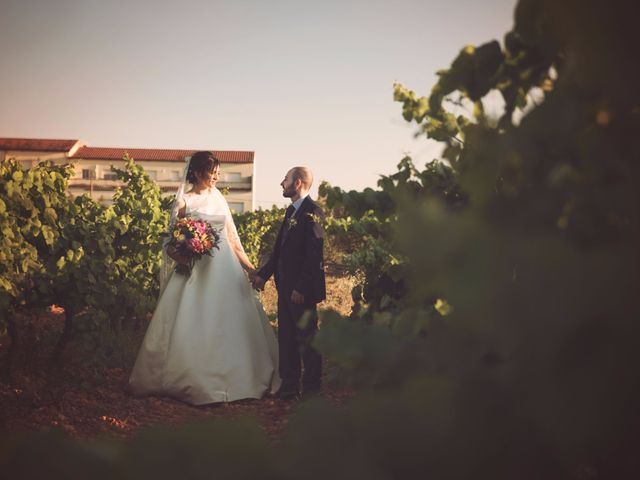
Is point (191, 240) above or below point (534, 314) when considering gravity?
above

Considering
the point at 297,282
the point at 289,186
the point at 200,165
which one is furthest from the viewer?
the point at 200,165

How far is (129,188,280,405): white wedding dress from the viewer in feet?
18.7

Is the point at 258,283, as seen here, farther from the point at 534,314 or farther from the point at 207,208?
the point at 534,314

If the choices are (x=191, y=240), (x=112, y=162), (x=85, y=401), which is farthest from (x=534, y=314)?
(x=112, y=162)

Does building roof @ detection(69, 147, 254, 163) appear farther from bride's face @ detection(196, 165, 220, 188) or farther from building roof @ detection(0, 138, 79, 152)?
bride's face @ detection(196, 165, 220, 188)

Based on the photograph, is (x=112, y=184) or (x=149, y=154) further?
(x=149, y=154)

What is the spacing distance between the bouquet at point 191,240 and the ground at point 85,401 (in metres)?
1.61

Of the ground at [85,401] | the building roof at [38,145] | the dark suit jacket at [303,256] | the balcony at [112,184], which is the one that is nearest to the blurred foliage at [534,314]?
the ground at [85,401]

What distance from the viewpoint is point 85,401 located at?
5312mm

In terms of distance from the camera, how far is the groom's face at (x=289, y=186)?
6238mm

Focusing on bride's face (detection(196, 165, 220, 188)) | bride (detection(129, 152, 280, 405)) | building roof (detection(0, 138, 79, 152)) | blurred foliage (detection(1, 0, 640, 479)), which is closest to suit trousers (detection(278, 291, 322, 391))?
bride (detection(129, 152, 280, 405))

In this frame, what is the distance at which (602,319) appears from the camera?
0.48 m

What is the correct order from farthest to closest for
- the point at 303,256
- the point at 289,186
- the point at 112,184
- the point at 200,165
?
the point at 112,184 < the point at 200,165 < the point at 289,186 < the point at 303,256

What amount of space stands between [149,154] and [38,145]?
1382 cm
